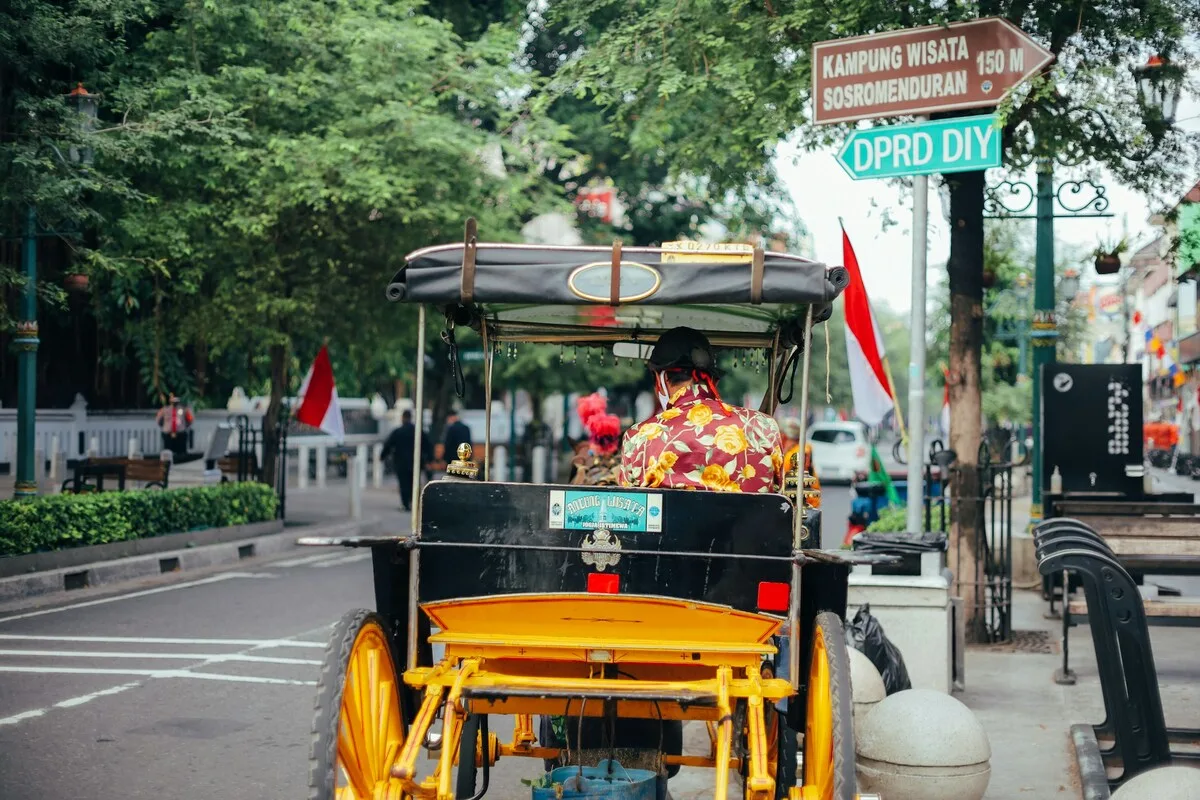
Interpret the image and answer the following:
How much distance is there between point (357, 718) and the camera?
14.7 ft

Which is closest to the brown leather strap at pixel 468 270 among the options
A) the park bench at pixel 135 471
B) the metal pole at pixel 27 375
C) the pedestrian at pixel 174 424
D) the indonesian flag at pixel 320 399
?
the metal pole at pixel 27 375

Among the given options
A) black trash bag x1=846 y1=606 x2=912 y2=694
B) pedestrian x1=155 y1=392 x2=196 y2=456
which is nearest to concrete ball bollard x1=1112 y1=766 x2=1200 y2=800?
black trash bag x1=846 y1=606 x2=912 y2=694

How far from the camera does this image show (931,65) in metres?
8.17

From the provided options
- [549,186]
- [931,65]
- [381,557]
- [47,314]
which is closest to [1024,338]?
[549,186]

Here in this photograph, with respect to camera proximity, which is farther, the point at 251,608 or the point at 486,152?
the point at 486,152

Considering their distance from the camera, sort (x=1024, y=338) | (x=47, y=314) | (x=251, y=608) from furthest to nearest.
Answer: (x=1024, y=338)
(x=47, y=314)
(x=251, y=608)

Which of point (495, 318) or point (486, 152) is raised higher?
point (486, 152)

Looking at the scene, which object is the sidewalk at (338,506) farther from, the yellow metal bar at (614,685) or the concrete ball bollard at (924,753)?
the yellow metal bar at (614,685)

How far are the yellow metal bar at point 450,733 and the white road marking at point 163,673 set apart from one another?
498 cm

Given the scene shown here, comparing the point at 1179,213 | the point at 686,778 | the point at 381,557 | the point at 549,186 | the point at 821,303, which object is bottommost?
the point at 686,778

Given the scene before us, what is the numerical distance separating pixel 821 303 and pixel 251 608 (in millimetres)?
9309

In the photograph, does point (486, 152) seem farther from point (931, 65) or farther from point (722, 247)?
point (722, 247)

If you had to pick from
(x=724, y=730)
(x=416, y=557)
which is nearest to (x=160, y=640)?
(x=416, y=557)

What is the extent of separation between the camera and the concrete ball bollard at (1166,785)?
450 cm
